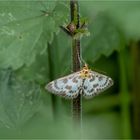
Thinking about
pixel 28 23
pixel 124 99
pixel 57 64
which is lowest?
pixel 124 99

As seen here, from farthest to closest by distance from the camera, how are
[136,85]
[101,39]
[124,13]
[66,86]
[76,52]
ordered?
[136,85] → [101,39] → [124,13] → [66,86] → [76,52]

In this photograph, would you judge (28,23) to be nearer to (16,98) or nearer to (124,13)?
(16,98)

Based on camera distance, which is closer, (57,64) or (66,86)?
(66,86)

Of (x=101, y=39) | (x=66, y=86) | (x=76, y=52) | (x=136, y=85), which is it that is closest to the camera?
(x=76, y=52)

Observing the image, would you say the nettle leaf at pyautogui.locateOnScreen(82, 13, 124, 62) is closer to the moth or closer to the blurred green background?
the blurred green background

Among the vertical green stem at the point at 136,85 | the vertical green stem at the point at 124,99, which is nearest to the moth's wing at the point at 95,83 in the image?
the vertical green stem at the point at 124,99

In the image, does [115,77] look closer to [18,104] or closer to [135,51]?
[135,51]

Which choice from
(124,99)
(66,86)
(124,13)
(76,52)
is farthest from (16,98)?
(124,99)

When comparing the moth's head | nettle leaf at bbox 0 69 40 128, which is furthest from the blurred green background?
the moth's head
